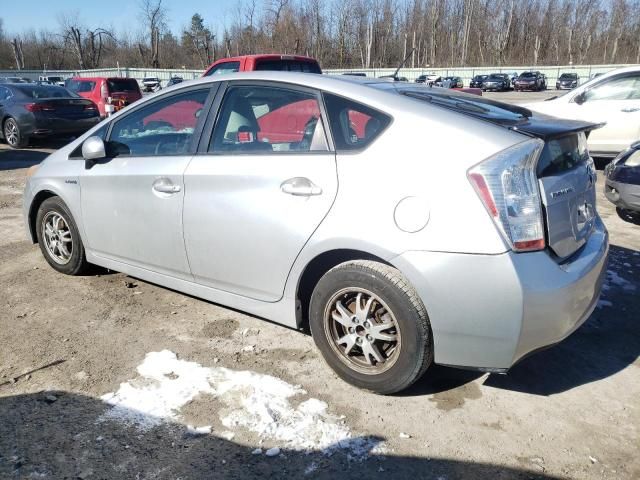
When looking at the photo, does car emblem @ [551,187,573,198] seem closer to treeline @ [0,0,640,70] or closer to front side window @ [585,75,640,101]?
front side window @ [585,75,640,101]

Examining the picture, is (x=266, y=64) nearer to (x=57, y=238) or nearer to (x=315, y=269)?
(x=57, y=238)

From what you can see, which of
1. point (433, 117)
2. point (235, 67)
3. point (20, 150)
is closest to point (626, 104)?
point (235, 67)

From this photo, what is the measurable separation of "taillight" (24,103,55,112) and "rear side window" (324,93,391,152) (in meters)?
11.3

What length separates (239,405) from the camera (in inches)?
109

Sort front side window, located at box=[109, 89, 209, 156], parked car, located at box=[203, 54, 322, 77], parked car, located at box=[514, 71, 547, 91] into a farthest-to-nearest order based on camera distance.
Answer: parked car, located at box=[514, 71, 547, 91], parked car, located at box=[203, 54, 322, 77], front side window, located at box=[109, 89, 209, 156]

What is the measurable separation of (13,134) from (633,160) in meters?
12.4

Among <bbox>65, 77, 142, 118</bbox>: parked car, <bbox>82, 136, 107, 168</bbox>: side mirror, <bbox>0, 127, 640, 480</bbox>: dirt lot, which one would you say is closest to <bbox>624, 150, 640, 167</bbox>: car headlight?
<bbox>0, 127, 640, 480</bbox>: dirt lot

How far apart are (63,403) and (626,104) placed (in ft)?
30.4

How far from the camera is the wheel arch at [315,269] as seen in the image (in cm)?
276

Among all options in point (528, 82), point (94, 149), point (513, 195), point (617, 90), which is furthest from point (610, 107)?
point (528, 82)

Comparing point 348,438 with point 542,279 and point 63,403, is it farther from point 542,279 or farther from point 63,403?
point 63,403

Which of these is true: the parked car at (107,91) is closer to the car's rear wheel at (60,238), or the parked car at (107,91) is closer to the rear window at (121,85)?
the rear window at (121,85)

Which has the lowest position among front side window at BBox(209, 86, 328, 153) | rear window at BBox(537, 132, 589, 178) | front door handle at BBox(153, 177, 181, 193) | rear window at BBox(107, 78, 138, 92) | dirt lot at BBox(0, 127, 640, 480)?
dirt lot at BBox(0, 127, 640, 480)

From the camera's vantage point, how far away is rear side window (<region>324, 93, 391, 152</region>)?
273cm
